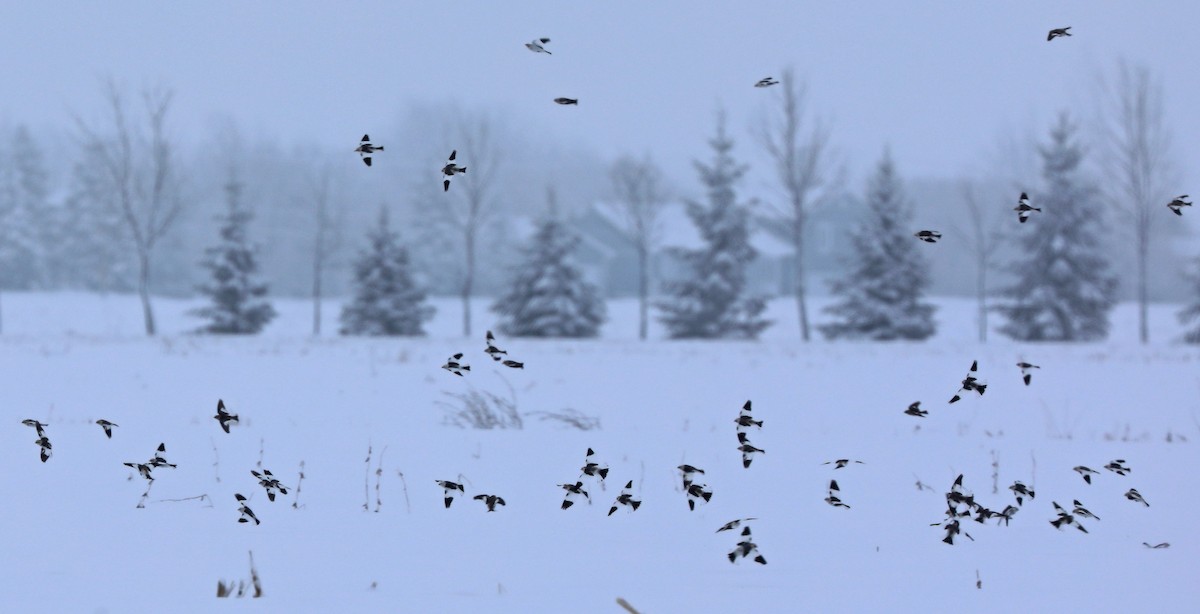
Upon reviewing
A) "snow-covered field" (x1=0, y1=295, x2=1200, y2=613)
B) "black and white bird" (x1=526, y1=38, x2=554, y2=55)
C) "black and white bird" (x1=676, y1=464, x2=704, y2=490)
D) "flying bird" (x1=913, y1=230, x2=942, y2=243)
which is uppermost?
A: "black and white bird" (x1=526, y1=38, x2=554, y2=55)

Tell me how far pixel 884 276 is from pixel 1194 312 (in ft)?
32.5

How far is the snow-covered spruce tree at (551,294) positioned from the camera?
31016 mm

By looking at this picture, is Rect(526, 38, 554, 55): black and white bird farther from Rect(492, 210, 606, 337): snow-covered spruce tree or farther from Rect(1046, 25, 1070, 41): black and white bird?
Rect(492, 210, 606, 337): snow-covered spruce tree

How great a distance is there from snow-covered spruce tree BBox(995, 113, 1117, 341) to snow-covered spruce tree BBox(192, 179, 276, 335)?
24.4 m

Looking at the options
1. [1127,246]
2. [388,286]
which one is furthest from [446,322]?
[1127,246]

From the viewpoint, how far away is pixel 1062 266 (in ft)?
102

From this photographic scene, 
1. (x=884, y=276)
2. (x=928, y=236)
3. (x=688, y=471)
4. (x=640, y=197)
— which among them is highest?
(x=640, y=197)

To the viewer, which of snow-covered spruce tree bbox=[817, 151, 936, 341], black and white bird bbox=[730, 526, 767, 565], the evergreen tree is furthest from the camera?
snow-covered spruce tree bbox=[817, 151, 936, 341]

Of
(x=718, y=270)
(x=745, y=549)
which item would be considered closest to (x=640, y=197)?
(x=718, y=270)

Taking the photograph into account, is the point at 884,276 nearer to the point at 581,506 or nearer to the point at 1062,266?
the point at 1062,266

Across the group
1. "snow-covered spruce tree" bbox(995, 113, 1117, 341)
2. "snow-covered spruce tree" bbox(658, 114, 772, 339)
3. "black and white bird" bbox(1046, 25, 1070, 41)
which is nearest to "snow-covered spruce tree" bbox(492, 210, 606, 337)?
"snow-covered spruce tree" bbox(658, 114, 772, 339)

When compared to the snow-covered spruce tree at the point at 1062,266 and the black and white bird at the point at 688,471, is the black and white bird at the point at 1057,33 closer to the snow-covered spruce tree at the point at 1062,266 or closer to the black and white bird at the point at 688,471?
the black and white bird at the point at 688,471

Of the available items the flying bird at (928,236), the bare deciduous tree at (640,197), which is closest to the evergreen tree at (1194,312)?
the bare deciduous tree at (640,197)

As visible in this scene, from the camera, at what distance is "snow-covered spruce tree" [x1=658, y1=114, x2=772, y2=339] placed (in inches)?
1221
